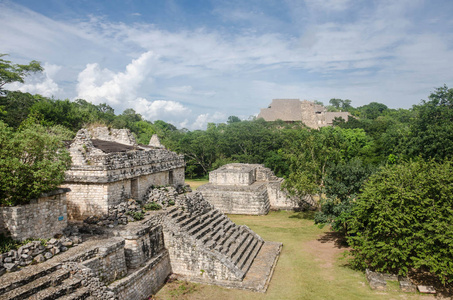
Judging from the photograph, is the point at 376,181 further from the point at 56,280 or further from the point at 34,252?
the point at 34,252

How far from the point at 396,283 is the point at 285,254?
4.49 metres

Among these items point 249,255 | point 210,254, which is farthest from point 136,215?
point 249,255

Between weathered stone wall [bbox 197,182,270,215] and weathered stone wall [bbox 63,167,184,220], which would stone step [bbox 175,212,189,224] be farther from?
weathered stone wall [bbox 197,182,270,215]

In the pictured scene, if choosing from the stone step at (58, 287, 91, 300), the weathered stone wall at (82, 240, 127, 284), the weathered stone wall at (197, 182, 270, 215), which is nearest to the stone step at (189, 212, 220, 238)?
the weathered stone wall at (82, 240, 127, 284)

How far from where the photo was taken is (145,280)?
9.98m

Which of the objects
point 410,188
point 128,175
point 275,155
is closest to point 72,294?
point 128,175

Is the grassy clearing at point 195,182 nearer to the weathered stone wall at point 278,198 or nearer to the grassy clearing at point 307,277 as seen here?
the weathered stone wall at point 278,198

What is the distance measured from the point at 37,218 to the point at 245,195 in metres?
13.8

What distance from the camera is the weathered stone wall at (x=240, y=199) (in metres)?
20.6

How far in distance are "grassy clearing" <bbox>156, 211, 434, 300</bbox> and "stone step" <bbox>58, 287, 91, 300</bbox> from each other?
313cm

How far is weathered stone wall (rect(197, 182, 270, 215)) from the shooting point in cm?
2059

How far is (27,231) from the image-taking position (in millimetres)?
8305

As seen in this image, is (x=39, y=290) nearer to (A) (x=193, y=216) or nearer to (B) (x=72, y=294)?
(B) (x=72, y=294)

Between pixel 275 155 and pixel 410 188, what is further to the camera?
pixel 275 155
